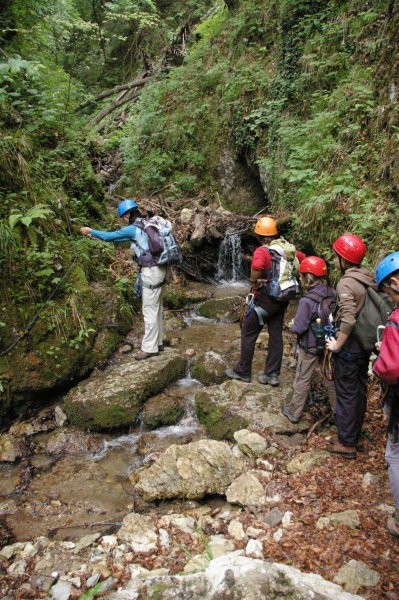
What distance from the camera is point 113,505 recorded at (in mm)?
4473

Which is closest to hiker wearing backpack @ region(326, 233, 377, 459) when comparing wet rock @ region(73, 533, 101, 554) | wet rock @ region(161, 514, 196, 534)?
wet rock @ region(161, 514, 196, 534)

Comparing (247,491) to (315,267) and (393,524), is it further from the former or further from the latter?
(315,267)

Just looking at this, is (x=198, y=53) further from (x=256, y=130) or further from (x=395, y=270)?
(x=395, y=270)

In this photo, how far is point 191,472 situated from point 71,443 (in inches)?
79.1

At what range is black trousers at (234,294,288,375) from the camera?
5547 millimetres

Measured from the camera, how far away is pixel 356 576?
9.41 ft

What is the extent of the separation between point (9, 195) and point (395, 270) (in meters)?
5.99

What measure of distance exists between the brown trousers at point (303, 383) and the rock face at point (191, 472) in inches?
39.6

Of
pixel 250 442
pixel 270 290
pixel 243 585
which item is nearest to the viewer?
pixel 243 585

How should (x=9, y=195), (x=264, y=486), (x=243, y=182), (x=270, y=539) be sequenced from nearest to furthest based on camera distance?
1. (x=270, y=539)
2. (x=264, y=486)
3. (x=9, y=195)
4. (x=243, y=182)

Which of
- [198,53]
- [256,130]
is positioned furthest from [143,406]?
[198,53]

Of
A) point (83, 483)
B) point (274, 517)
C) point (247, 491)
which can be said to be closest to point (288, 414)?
point (247, 491)

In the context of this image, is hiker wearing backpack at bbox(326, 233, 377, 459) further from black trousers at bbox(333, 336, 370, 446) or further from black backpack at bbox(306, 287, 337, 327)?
black backpack at bbox(306, 287, 337, 327)

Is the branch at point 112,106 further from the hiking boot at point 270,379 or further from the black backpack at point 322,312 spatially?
the black backpack at point 322,312
